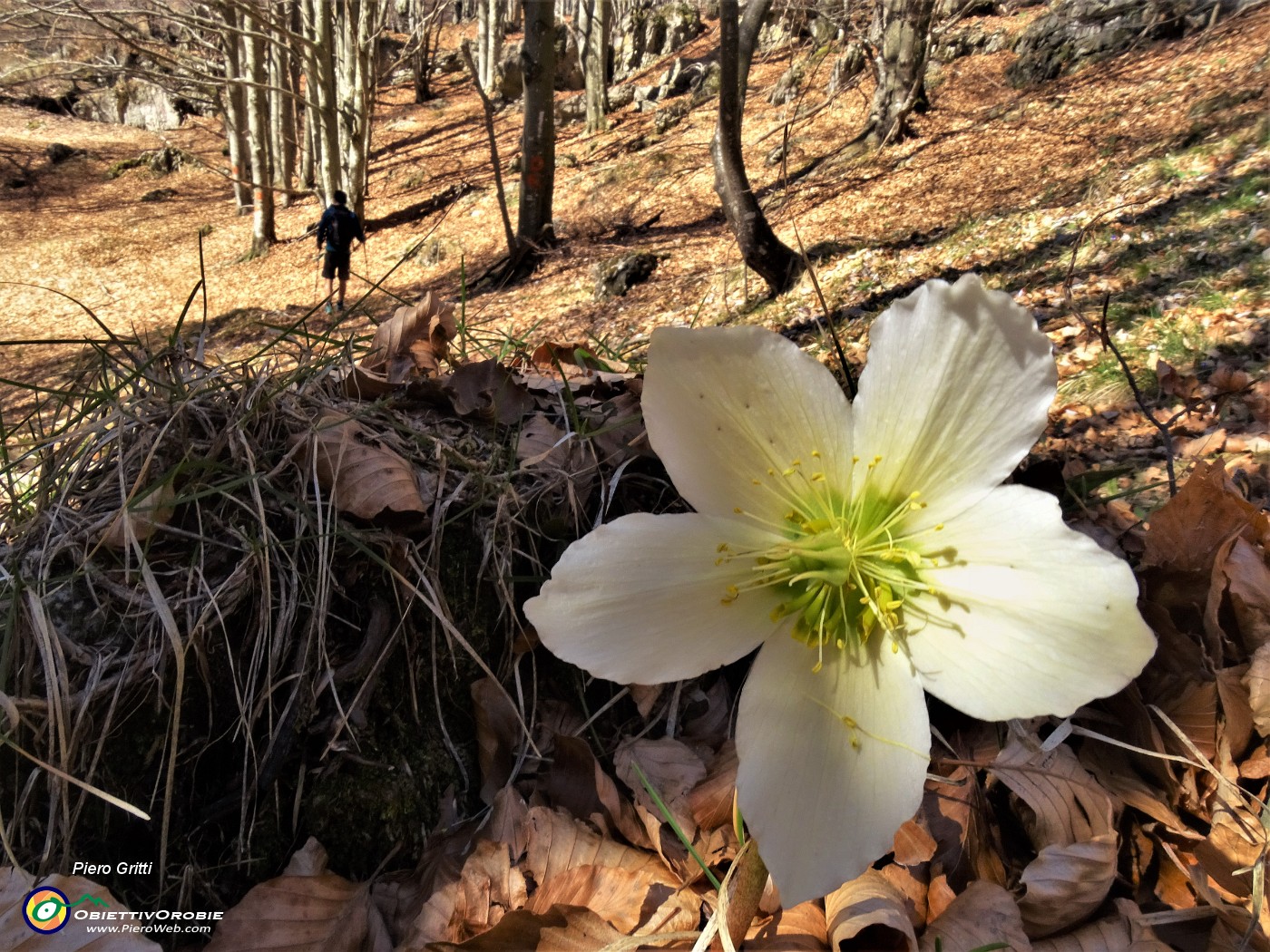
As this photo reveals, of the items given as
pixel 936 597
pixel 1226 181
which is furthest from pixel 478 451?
pixel 1226 181

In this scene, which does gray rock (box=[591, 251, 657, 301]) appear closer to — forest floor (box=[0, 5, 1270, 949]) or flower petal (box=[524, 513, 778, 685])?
forest floor (box=[0, 5, 1270, 949])

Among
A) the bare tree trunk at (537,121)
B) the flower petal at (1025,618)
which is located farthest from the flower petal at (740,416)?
the bare tree trunk at (537,121)

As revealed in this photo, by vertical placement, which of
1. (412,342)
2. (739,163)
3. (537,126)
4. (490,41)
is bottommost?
(412,342)

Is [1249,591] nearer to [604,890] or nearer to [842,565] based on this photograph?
[842,565]

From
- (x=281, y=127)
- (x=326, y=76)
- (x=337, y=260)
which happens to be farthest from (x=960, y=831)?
(x=281, y=127)

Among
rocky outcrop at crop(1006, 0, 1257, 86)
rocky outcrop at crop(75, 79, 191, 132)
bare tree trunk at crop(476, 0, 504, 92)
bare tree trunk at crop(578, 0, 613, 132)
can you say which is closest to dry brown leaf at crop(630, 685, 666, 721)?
rocky outcrop at crop(1006, 0, 1257, 86)

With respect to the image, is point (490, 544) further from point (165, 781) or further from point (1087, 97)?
point (1087, 97)

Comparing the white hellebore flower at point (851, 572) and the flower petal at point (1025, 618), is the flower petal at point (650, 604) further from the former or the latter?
the flower petal at point (1025, 618)
